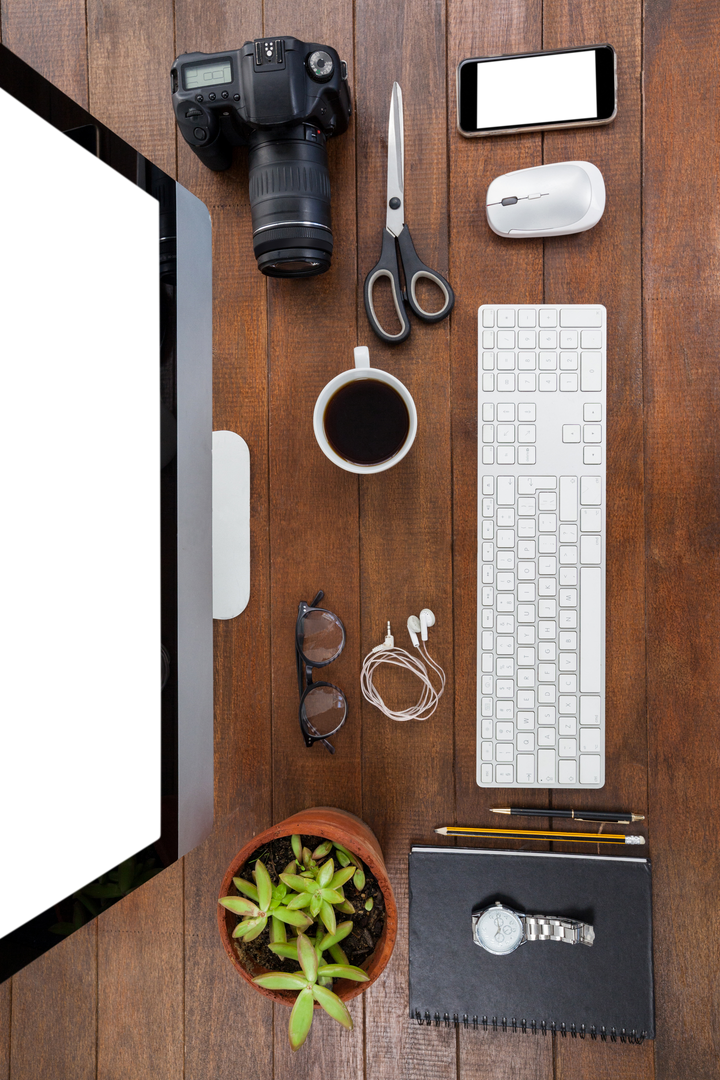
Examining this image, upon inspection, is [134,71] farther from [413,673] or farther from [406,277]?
[413,673]

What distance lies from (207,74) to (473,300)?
39cm

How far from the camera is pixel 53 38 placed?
0.82 meters

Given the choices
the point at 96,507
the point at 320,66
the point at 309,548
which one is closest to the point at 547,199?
the point at 320,66

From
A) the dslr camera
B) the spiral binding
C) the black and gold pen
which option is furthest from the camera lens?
the spiral binding

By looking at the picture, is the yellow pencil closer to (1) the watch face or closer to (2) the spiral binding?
(1) the watch face

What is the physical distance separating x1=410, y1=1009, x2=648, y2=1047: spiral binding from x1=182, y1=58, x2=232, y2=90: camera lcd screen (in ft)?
3.66

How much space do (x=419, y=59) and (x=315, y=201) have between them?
0.25 metres

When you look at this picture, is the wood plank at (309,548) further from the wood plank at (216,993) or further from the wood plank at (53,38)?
the wood plank at (53,38)

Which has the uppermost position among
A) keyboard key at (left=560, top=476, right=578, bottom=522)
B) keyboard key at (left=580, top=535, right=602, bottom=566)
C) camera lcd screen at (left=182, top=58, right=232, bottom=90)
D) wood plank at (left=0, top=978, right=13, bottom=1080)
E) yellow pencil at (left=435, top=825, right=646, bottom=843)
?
camera lcd screen at (left=182, top=58, right=232, bottom=90)

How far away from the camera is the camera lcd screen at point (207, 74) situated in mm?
686

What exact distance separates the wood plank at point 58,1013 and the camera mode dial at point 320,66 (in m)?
1.07

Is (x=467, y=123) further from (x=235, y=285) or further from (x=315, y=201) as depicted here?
(x=235, y=285)

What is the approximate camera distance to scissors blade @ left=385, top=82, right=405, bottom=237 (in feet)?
2.46

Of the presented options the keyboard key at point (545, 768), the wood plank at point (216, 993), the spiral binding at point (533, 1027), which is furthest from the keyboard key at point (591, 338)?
the spiral binding at point (533, 1027)
